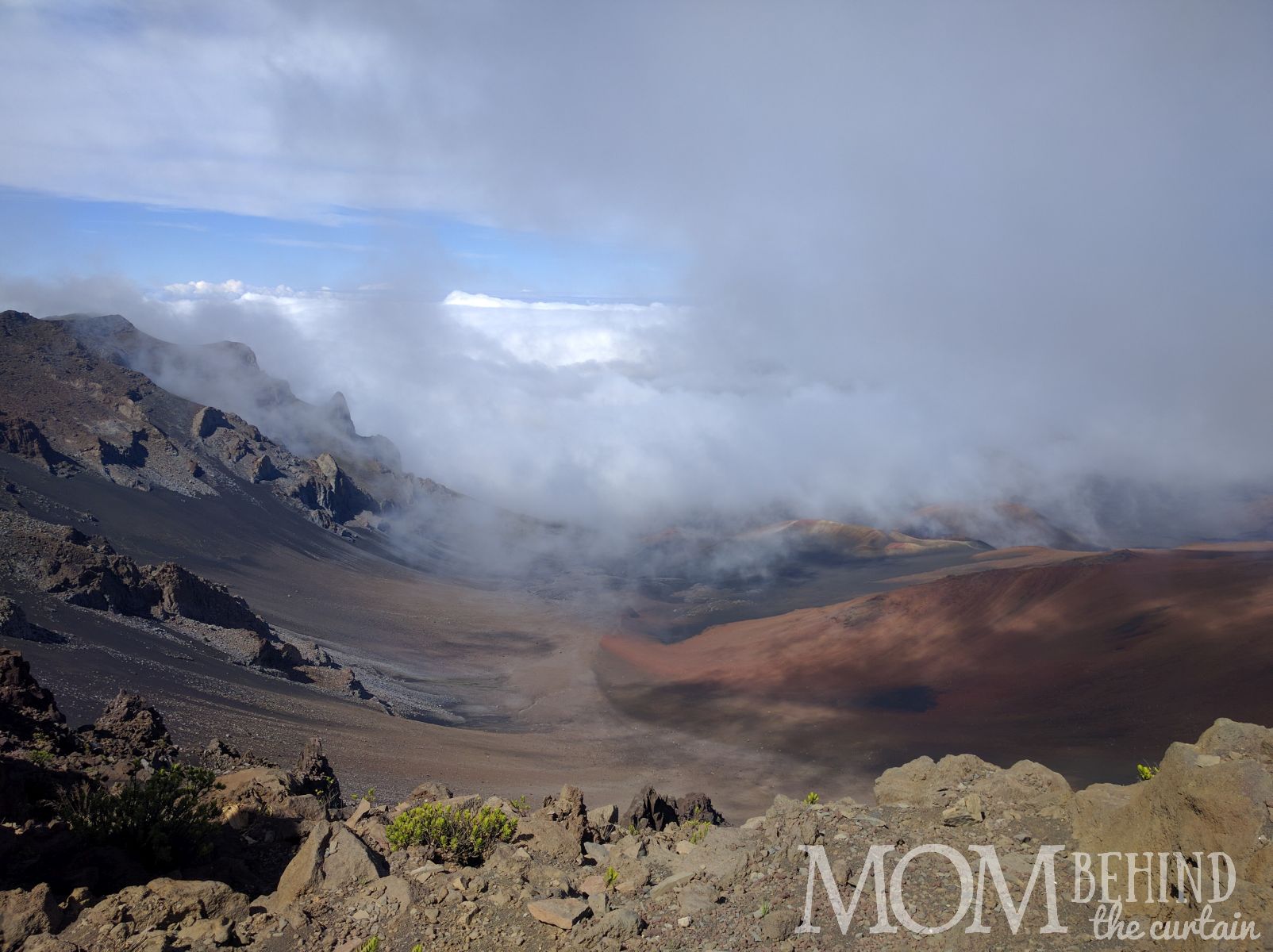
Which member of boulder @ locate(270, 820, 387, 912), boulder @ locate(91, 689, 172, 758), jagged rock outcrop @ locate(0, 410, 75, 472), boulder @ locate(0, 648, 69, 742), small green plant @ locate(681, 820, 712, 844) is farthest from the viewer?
jagged rock outcrop @ locate(0, 410, 75, 472)

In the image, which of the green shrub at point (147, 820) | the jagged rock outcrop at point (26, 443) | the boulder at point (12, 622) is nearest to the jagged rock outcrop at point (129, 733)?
the green shrub at point (147, 820)

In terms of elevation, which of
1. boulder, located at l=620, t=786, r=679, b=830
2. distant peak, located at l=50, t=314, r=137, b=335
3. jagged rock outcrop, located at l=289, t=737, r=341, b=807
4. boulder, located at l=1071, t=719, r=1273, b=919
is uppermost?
distant peak, located at l=50, t=314, r=137, b=335

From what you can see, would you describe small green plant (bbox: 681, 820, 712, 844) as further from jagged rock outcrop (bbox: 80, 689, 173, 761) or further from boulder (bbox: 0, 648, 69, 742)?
boulder (bbox: 0, 648, 69, 742)

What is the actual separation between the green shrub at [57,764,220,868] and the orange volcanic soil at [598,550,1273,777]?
975 inches

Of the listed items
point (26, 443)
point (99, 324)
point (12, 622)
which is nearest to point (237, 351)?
point (99, 324)

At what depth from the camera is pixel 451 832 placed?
8117 mm

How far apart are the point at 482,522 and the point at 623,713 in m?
76.3

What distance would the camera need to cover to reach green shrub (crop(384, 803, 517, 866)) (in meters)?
7.96

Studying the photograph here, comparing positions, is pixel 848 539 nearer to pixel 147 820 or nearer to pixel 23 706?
pixel 23 706

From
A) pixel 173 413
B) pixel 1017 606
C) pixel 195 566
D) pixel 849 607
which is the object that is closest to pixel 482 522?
pixel 173 413

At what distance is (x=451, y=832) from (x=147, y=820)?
276 cm

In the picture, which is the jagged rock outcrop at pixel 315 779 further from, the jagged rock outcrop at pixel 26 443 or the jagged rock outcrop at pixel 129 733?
the jagged rock outcrop at pixel 26 443

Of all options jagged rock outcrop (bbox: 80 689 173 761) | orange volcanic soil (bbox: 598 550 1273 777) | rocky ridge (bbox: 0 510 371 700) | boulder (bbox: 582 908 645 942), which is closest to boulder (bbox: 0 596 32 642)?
rocky ridge (bbox: 0 510 371 700)

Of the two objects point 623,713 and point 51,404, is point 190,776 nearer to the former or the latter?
point 623,713
